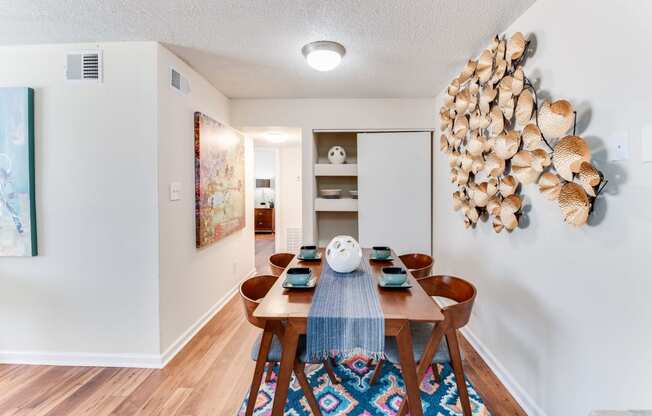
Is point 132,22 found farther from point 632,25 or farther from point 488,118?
point 632,25

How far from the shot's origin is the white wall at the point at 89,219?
2174 millimetres

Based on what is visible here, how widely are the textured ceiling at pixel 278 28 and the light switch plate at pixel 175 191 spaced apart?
3.19ft

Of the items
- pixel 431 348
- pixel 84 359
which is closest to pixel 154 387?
pixel 84 359

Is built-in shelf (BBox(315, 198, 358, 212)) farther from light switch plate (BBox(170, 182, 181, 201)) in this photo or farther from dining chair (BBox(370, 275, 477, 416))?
dining chair (BBox(370, 275, 477, 416))

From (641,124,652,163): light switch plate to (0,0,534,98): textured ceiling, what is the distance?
1.03 meters

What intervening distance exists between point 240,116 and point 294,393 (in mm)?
2799

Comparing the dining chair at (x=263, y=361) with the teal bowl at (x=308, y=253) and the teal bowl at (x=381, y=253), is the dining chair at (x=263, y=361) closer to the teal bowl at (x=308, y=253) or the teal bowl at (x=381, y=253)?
the teal bowl at (x=308, y=253)

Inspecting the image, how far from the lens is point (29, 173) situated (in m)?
2.16

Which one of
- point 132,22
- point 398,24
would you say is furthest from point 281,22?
point 132,22

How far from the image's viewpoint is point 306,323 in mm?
1342

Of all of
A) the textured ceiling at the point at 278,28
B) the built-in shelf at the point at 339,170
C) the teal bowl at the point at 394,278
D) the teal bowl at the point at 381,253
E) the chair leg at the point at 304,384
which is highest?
the textured ceiling at the point at 278,28

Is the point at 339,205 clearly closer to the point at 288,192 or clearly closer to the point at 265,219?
the point at 288,192

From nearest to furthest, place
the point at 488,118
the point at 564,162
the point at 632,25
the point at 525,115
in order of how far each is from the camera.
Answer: the point at 632,25 → the point at 564,162 → the point at 525,115 → the point at 488,118

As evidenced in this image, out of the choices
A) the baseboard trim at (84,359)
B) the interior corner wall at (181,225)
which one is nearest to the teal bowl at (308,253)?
the interior corner wall at (181,225)
